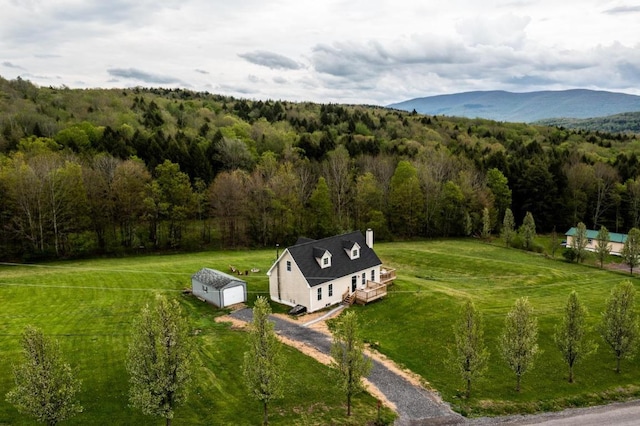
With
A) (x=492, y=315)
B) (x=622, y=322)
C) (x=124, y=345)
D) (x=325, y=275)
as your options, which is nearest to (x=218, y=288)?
(x=325, y=275)

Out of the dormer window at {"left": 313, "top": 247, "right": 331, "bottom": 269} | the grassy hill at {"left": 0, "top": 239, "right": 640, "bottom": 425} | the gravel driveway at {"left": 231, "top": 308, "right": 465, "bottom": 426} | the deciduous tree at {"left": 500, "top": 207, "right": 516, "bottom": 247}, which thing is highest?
the dormer window at {"left": 313, "top": 247, "right": 331, "bottom": 269}

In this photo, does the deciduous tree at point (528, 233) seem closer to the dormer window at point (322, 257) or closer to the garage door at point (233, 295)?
the dormer window at point (322, 257)

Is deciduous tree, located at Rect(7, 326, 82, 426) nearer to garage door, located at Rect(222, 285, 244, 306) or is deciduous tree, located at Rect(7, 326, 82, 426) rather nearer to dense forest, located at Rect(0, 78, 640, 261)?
garage door, located at Rect(222, 285, 244, 306)

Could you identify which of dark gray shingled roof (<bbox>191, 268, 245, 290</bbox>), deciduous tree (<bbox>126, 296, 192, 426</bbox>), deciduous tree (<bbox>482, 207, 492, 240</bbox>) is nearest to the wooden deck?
dark gray shingled roof (<bbox>191, 268, 245, 290</bbox>)

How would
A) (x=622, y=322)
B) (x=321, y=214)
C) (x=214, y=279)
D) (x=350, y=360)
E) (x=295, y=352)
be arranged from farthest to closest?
(x=321, y=214)
(x=214, y=279)
(x=295, y=352)
(x=622, y=322)
(x=350, y=360)

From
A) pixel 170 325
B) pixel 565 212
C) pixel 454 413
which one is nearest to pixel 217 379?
pixel 170 325

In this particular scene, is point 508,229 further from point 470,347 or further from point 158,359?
point 158,359
